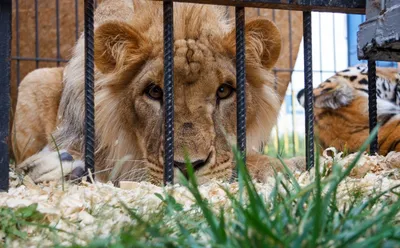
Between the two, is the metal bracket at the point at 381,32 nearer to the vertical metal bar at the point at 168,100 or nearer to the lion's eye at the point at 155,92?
the vertical metal bar at the point at 168,100

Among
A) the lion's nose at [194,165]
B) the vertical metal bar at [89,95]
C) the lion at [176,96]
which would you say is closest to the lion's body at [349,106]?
the lion at [176,96]

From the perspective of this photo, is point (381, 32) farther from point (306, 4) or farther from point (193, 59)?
point (193, 59)

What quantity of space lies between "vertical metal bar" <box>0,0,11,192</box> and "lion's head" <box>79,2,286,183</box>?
746mm

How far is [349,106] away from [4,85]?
3.65 metres

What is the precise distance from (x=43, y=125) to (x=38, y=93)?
255mm

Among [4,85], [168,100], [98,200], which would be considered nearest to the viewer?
[98,200]

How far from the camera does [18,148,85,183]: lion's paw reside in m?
2.90

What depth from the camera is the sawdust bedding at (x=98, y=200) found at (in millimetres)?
1598

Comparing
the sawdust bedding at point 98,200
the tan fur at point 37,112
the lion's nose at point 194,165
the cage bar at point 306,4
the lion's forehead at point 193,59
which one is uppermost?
the cage bar at point 306,4

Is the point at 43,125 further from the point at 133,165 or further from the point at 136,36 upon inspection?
the point at 136,36

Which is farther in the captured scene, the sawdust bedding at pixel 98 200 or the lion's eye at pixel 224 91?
the lion's eye at pixel 224 91

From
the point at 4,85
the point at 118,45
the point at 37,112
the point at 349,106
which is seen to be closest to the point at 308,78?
the point at 118,45

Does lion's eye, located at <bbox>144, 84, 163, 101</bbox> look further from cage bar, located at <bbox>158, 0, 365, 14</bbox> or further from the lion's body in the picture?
the lion's body

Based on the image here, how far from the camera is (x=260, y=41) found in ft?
10.5
